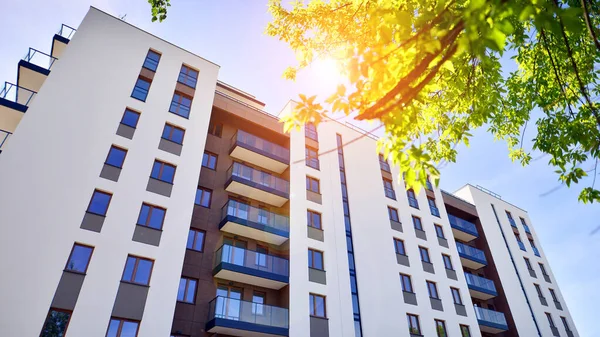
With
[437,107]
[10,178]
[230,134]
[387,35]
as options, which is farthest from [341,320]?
[387,35]

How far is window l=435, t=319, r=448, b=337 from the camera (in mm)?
22219

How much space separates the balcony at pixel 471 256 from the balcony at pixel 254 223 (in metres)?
16.8

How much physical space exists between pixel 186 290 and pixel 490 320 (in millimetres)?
21666

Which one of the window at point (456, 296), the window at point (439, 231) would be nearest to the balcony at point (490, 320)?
the window at point (456, 296)

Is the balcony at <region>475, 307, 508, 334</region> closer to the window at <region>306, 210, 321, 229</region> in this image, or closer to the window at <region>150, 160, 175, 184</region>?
the window at <region>306, 210, 321, 229</region>

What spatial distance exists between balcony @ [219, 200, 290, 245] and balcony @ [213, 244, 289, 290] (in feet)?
4.70

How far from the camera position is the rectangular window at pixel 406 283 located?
22.7m

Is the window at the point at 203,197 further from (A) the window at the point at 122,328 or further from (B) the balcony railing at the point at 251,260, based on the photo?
(A) the window at the point at 122,328

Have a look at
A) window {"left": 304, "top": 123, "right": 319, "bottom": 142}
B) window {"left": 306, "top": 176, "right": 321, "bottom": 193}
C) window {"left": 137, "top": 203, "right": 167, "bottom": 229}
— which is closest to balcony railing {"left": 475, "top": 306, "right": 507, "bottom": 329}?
window {"left": 306, "top": 176, "right": 321, "bottom": 193}

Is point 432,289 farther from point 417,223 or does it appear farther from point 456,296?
point 417,223

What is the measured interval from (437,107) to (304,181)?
15.5 metres

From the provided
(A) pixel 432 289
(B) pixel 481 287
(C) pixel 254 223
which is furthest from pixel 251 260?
(B) pixel 481 287

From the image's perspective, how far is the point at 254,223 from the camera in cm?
1911

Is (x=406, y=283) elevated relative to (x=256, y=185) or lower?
lower
